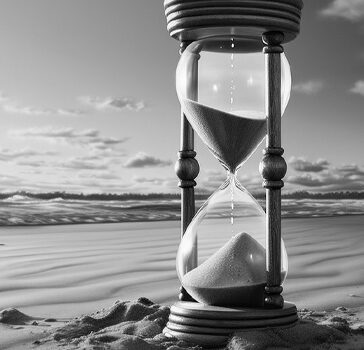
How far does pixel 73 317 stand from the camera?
3.68 metres

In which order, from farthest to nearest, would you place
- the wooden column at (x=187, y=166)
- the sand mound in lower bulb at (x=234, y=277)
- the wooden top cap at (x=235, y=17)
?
the wooden column at (x=187, y=166)
the sand mound in lower bulb at (x=234, y=277)
the wooden top cap at (x=235, y=17)

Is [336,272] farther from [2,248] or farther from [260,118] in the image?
[2,248]

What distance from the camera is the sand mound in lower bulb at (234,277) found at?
3078 millimetres

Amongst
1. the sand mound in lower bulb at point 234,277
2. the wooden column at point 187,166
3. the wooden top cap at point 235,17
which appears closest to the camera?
the wooden top cap at point 235,17

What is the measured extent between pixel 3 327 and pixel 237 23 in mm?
1555

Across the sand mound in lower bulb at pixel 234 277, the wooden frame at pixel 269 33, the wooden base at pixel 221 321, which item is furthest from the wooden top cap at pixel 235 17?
the wooden base at pixel 221 321

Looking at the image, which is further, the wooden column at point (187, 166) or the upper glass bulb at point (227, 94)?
the wooden column at point (187, 166)

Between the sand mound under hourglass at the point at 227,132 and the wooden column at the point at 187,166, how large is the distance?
121mm

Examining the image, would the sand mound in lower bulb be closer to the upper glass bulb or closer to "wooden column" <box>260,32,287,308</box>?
"wooden column" <box>260,32,287,308</box>

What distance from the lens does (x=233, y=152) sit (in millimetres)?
3121

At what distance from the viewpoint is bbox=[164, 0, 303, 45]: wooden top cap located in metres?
2.97

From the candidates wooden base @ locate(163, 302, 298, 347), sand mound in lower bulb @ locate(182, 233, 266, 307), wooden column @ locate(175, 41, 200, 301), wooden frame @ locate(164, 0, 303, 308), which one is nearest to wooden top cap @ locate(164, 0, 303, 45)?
wooden frame @ locate(164, 0, 303, 308)

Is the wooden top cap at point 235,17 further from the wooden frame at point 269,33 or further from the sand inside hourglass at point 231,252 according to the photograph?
the sand inside hourglass at point 231,252

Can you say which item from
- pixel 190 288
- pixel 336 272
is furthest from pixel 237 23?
pixel 336 272
